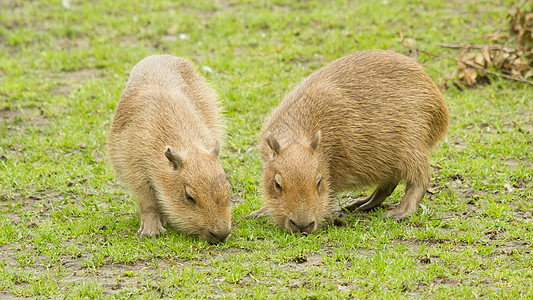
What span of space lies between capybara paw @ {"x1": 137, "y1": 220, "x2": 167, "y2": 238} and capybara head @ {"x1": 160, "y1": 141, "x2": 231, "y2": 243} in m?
0.23

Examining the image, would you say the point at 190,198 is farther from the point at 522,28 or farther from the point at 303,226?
the point at 522,28

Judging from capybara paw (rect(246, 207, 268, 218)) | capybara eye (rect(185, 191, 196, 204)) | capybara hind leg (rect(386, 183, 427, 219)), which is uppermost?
capybara eye (rect(185, 191, 196, 204))

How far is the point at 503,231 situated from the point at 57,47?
7.33 metres

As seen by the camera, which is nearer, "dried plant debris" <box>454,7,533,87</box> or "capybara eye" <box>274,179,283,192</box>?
"capybara eye" <box>274,179,283,192</box>

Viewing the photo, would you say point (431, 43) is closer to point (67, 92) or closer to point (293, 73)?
point (293, 73)

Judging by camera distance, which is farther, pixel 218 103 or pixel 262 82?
pixel 262 82

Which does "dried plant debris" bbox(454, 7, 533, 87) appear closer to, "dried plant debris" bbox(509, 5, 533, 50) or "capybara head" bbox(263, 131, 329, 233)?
"dried plant debris" bbox(509, 5, 533, 50)

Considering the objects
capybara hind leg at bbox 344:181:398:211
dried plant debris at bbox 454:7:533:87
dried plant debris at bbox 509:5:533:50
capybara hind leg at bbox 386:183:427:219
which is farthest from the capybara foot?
dried plant debris at bbox 509:5:533:50

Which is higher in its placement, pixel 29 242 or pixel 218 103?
pixel 218 103

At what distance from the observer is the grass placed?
14.1 ft

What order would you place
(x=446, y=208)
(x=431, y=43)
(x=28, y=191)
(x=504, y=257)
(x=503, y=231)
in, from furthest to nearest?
(x=431, y=43) < (x=28, y=191) < (x=446, y=208) < (x=503, y=231) < (x=504, y=257)

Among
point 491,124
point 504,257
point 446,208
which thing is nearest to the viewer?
point 504,257

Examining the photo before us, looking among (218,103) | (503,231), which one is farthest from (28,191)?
(503,231)

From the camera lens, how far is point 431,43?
9078mm
